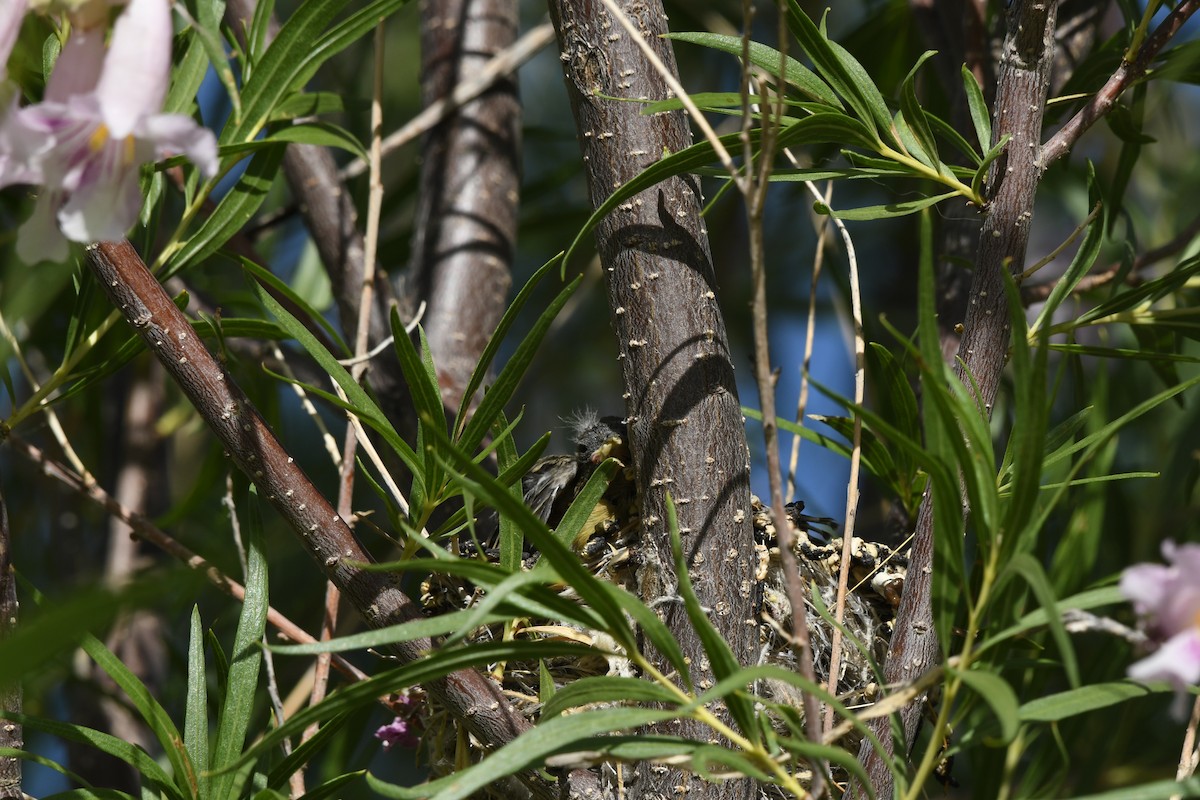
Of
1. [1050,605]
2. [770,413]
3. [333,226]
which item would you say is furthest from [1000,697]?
[333,226]

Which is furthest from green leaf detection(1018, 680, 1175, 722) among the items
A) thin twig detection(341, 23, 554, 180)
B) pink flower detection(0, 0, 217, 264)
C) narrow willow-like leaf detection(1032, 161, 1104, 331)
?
thin twig detection(341, 23, 554, 180)

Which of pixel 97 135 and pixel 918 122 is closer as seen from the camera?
pixel 97 135

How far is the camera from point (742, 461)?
0.79 metres

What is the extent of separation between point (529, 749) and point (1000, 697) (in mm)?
220

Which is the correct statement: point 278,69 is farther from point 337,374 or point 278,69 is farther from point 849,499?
point 849,499

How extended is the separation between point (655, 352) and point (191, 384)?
1.02 ft

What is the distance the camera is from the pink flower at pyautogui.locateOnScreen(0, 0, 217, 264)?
47 centimetres

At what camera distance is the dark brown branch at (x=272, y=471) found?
2.31 ft

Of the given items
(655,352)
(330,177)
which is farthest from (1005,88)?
(330,177)

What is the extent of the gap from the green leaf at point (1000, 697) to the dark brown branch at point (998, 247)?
0.61ft

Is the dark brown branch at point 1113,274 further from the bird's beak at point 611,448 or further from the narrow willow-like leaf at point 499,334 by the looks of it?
the narrow willow-like leaf at point 499,334

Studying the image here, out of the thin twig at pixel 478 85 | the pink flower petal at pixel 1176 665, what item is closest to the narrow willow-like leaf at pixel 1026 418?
the pink flower petal at pixel 1176 665

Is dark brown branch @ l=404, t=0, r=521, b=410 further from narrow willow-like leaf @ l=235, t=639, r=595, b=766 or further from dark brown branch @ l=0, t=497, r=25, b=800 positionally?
narrow willow-like leaf @ l=235, t=639, r=595, b=766

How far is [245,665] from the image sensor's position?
0.77 m
